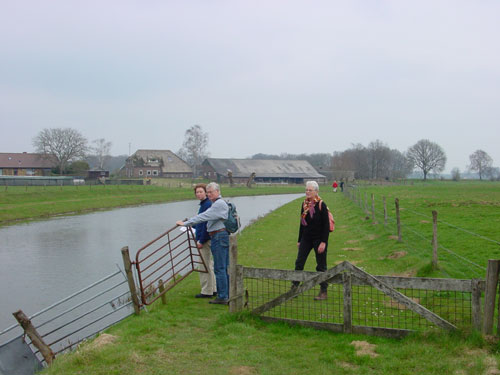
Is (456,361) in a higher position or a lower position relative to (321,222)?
lower

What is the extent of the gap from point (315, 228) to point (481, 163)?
164m

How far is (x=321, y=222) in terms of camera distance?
27.2 feet

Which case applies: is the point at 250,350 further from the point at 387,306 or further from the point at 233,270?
the point at 387,306

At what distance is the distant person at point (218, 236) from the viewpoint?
8.62 meters

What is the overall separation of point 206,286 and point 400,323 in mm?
3998

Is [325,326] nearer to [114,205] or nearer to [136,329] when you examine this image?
[136,329]

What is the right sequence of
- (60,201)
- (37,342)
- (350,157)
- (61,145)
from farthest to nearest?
(350,157)
(61,145)
(60,201)
(37,342)

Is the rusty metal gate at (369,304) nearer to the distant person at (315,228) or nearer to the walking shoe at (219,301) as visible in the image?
the walking shoe at (219,301)

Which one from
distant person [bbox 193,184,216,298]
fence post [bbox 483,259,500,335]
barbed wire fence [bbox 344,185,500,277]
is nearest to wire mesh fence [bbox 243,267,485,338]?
fence post [bbox 483,259,500,335]

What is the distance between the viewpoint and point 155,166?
104188 mm

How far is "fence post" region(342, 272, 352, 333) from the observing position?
668cm

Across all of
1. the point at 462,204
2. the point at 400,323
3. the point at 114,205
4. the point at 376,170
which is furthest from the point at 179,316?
the point at 376,170

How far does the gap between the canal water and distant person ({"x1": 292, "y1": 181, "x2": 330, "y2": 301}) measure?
6.52m

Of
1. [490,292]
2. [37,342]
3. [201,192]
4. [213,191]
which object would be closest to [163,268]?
A: [201,192]
